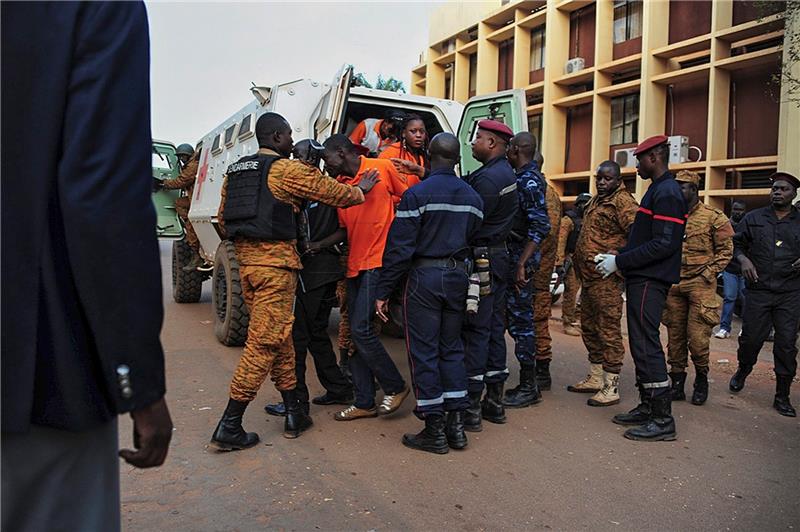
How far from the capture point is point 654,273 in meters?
4.52

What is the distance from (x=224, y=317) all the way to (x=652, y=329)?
433 cm

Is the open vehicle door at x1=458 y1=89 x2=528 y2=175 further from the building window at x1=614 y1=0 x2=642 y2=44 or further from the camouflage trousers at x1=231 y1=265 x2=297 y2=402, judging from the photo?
the building window at x1=614 y1=0 x2=642 y2=44

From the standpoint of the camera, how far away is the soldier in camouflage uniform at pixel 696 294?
535cm

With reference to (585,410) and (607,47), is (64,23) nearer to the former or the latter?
(585,410)

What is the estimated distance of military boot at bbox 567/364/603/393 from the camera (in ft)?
18.4

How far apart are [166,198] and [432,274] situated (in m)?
8.56

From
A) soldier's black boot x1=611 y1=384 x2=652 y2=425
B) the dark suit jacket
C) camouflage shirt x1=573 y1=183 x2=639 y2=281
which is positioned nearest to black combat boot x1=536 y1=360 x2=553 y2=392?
camouflage shirt x1=573 y1=183 x2=639 y2=281

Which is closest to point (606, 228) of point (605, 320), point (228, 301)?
point (605, 320)

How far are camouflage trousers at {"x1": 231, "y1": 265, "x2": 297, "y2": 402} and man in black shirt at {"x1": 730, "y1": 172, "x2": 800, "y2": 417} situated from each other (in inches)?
151

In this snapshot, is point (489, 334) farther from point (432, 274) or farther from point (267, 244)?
point (267, 244)

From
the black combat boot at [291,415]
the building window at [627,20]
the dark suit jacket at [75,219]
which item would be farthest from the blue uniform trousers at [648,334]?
the building window at [627,20]

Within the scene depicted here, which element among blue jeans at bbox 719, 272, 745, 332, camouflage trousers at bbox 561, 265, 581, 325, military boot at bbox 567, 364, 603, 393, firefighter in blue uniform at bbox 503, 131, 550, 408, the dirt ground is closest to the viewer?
the dirt ground

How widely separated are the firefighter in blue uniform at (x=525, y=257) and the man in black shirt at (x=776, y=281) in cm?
186

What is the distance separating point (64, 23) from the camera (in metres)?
1.26
